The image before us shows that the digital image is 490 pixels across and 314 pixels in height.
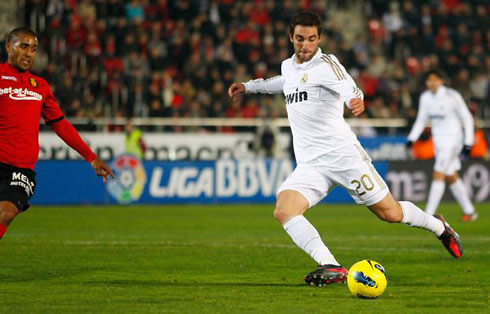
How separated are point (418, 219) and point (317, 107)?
1.49 metres

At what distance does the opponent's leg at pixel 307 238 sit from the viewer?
798 centimetres

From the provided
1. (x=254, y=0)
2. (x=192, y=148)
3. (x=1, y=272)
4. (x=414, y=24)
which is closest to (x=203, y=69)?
(x=192, y=148)

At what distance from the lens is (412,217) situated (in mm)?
8859

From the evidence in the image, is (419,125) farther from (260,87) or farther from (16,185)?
(16,185)

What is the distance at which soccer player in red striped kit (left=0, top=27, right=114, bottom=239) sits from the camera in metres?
8.15

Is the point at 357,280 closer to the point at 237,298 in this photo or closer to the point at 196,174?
the point at 237,298

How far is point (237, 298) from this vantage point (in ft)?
24.4

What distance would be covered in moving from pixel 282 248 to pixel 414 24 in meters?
17.8

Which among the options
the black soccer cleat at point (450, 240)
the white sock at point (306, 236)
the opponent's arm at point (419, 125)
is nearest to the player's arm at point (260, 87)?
the white sock at point (306, 236)

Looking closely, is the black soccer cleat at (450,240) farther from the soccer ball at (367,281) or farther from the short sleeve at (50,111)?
the short sleeve at (50,111)

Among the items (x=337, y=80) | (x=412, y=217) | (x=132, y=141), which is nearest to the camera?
(x=337, y=80)

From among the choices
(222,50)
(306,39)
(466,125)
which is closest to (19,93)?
(306,39)

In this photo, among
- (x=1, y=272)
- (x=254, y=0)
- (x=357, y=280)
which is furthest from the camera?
(x=254, y=0)

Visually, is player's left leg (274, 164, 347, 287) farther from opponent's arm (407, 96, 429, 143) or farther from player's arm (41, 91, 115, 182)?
opponent's arm (407, 96, 429, 143)
